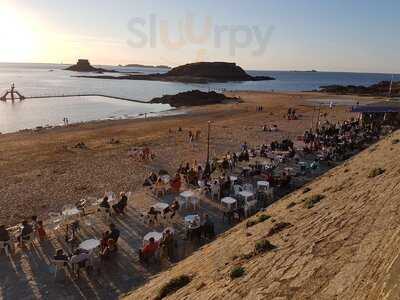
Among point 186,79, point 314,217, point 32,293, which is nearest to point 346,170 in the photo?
point 314,217

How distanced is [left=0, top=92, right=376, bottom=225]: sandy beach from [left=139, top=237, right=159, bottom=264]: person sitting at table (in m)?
6.21

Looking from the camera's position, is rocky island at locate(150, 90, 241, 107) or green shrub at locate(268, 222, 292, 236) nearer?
green shrub at locate(268, 222, 292, 236)

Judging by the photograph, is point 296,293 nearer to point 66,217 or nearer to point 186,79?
point 66,217

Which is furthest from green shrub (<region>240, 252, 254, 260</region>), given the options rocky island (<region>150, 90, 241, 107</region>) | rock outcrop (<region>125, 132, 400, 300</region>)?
rocky island (<region>150, 90, 241, 107</region>)

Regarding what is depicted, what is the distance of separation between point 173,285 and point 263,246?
2.16m

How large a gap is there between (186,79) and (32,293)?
147 m

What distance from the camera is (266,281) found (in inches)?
257

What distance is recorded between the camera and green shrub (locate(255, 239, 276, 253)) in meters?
8.19

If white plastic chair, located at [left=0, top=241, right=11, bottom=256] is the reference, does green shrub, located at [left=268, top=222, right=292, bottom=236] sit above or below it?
above

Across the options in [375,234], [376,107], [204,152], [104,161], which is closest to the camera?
[375,234]

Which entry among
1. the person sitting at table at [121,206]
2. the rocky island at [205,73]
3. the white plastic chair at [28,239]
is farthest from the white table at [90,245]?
the rocky island at [205,73]

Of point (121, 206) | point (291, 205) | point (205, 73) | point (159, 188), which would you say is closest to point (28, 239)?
point (121, 206)

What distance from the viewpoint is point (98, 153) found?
24.9 m

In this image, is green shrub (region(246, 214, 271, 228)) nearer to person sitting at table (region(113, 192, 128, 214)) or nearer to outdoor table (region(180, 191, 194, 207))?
outdoor table (region(180, 191, 194, 207))
